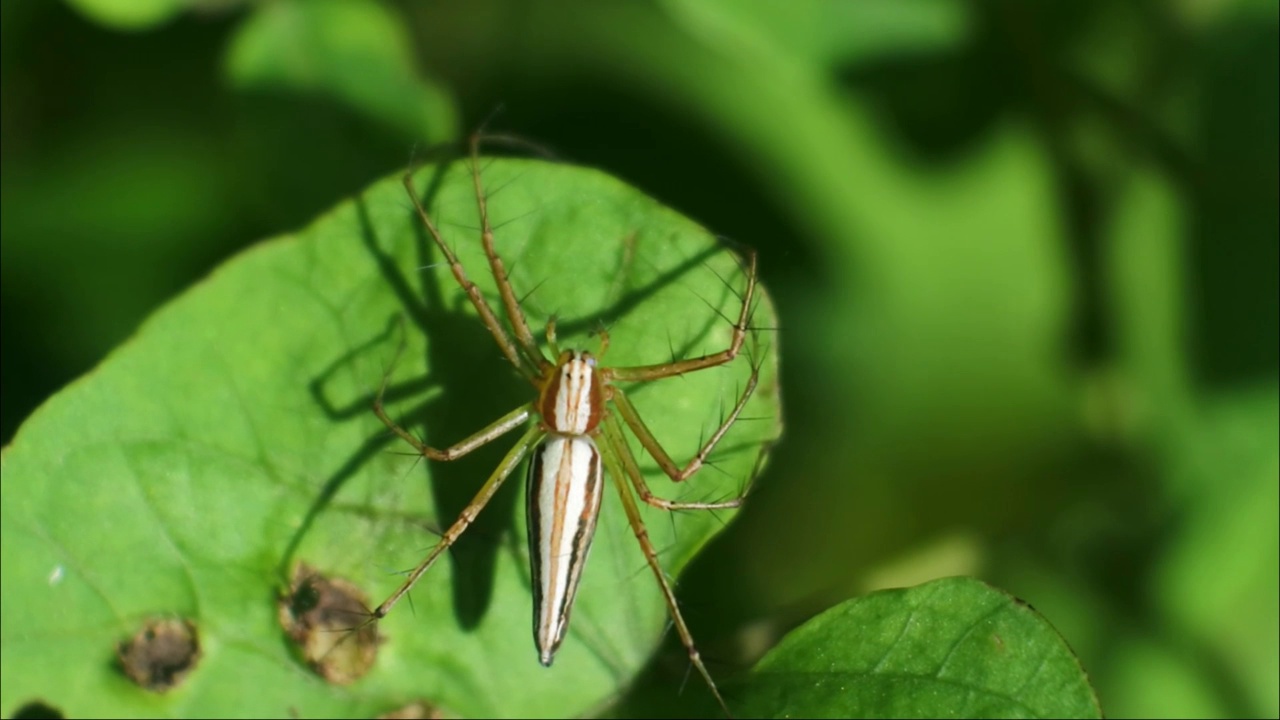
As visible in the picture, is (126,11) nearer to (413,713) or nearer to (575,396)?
(575,396)

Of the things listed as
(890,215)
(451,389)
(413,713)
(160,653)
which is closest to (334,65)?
(451,389)

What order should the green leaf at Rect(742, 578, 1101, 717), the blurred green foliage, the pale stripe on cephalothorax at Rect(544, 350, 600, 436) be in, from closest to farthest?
the green leaf at Rect(742, 578, 1101, 717)
the pale stripe on cephalothorax at Rect(544, 350, 600, 436)
the blurred green foliage

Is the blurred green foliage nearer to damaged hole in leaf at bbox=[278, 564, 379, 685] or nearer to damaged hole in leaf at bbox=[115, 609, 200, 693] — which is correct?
damaged hole in leaf at bbox=[278, 564, 379, 685]

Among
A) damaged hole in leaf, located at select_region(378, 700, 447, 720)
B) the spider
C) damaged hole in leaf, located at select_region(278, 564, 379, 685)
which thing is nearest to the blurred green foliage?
the spider

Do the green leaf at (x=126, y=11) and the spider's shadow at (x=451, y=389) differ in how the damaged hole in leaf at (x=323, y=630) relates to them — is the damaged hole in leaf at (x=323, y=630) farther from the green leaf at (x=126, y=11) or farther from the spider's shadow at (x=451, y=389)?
the green leaf at (x=126, y=11)

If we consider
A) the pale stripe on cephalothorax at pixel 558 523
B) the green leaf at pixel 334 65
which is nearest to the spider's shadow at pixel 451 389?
the pale stripe on cephalothorax at pixel 558 523

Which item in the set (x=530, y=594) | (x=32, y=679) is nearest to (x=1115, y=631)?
(x=530, y=594)
